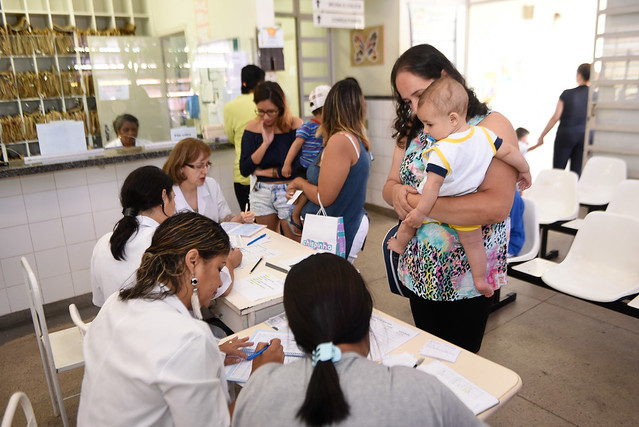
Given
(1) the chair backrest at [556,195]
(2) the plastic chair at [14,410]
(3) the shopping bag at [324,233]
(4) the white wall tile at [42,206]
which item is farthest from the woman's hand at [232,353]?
(1) the chair backrest at [556,195]

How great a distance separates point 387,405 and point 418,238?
35.8 inches

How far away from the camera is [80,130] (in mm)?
3721

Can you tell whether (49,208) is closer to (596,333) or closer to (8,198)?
(8,198)

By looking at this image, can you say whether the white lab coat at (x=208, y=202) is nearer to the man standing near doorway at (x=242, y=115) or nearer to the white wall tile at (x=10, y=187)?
the man standing near doorway at (x=242, y=115)

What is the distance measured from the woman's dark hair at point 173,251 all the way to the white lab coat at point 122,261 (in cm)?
48

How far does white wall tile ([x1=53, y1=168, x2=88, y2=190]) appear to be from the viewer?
350 centimetres

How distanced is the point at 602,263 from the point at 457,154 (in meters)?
1.93

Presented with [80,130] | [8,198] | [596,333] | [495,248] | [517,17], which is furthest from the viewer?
[517,17]

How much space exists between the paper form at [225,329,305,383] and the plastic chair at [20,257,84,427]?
926 millimetres

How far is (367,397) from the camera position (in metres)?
0.84

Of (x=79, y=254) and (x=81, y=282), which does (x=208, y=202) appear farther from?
(x=81, y=282)

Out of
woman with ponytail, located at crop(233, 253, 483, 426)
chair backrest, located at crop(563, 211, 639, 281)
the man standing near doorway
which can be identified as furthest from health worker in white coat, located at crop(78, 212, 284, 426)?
the man standing near doorway

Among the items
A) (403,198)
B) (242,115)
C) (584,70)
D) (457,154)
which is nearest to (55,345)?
(403,198)

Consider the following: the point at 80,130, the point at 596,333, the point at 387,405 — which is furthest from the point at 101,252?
the point at 596,333
